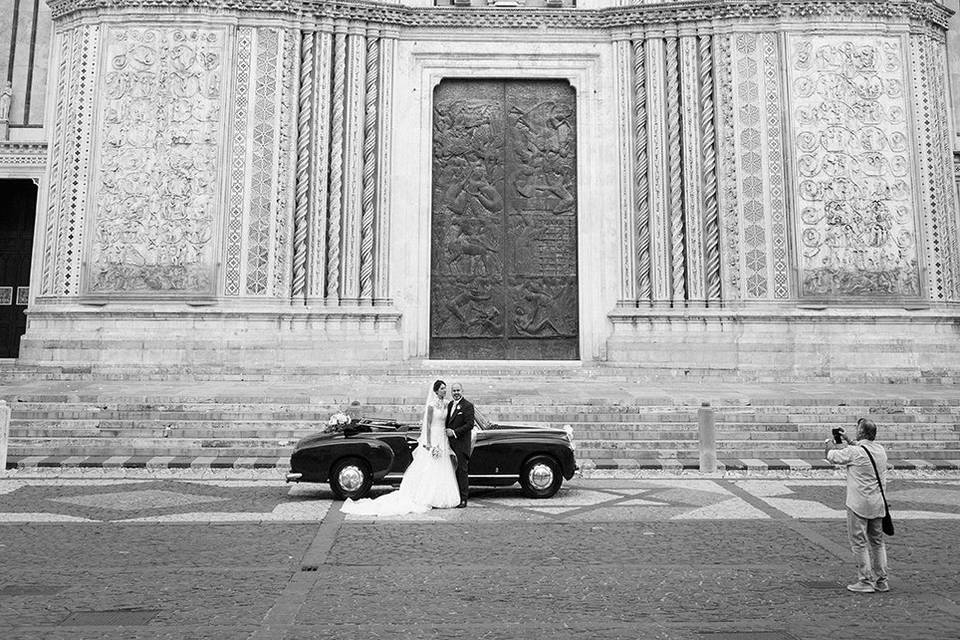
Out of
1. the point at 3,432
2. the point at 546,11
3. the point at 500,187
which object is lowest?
the point at 3,432

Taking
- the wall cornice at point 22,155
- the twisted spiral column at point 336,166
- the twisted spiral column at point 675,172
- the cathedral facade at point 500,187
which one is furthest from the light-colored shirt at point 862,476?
the wall cornice at point 22,155

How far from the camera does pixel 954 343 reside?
1905cm

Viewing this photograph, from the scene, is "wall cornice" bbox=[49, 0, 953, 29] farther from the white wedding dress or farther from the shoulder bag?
the shoulder bag

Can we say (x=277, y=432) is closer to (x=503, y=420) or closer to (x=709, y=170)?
(x=503, y=420)

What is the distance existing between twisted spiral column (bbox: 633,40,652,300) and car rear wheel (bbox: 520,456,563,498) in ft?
37.6

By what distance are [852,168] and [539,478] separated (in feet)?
49.9

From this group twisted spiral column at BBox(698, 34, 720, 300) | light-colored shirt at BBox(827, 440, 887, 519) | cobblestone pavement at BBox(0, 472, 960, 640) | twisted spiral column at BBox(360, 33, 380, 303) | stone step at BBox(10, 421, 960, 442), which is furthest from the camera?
twisted spiral column at BBox(360, 33, 380, 303)

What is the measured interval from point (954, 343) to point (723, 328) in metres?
5.80

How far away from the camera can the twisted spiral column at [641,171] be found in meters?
20.2

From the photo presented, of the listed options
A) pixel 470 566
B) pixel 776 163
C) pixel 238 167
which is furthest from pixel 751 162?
pixel 470 566

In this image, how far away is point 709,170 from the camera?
20.2m

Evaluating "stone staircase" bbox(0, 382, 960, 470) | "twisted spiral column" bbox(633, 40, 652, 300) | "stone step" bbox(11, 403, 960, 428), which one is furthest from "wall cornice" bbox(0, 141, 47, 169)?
"twisted spiral column" bbox(633, 40, 652, 300)

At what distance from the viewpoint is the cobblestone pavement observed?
4.73 m

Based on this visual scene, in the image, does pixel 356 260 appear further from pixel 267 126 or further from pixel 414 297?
pixel 267 126
